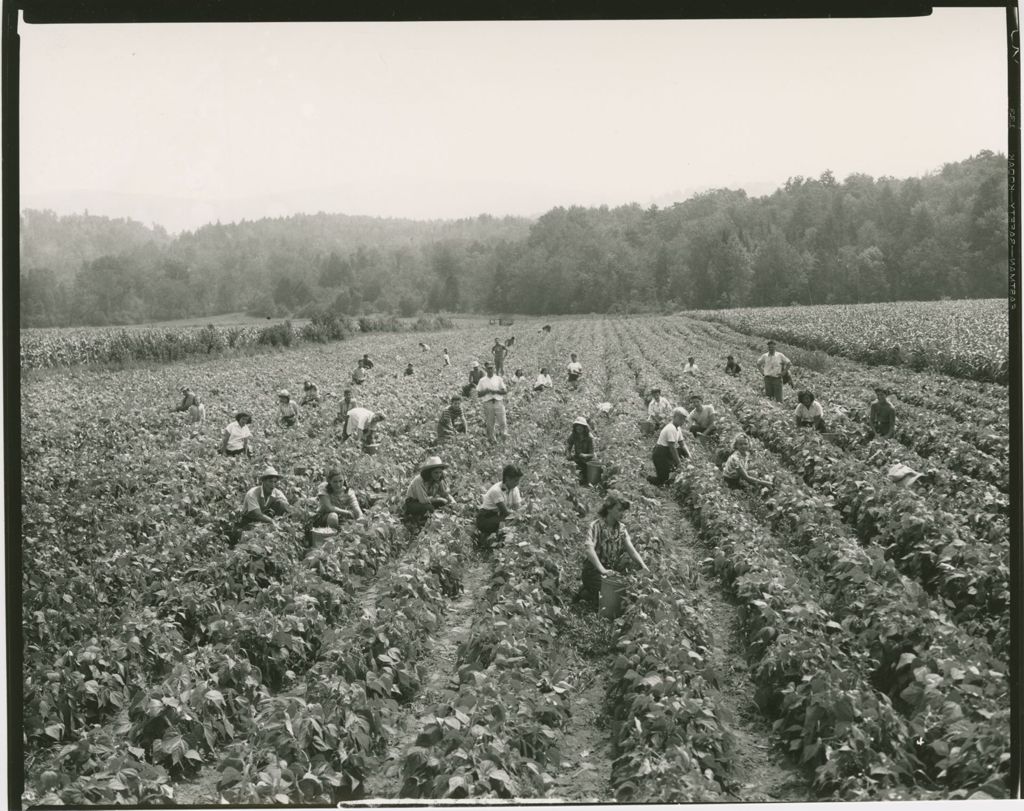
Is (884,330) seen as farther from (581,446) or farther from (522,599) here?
(522,599)

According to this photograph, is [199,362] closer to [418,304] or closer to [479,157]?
[418,304]

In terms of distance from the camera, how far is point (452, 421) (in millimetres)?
6305

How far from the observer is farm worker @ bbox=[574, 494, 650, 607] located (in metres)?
5.82

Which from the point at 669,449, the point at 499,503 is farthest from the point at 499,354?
the point at 669,449

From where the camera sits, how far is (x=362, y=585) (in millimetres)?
6398

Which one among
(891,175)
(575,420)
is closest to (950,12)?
(891,175)

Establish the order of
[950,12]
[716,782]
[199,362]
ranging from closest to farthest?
1. [716,782]
2. [950,12]
3. [199,362]

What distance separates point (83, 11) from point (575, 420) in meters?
4.32

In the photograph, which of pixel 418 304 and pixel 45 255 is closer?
pixel 45 255

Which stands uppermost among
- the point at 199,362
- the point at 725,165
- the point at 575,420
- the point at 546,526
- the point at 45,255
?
the point at 725,165

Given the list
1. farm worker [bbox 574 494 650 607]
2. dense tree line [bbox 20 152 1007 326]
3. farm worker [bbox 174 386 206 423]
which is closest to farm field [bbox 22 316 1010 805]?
farm worker [bbox 174 386 206 423]

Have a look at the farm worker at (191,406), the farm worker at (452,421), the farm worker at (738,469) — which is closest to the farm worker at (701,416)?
the farm worker at (738,469)

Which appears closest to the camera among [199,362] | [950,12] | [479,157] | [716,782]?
[716,782]

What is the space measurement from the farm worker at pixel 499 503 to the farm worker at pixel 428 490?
281 mm
